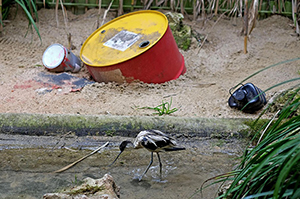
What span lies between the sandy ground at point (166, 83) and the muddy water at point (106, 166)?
1.92 ft

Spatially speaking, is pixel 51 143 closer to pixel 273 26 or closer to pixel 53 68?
pixel 53 68

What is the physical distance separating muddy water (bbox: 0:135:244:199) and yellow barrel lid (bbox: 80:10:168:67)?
1347 millimetres

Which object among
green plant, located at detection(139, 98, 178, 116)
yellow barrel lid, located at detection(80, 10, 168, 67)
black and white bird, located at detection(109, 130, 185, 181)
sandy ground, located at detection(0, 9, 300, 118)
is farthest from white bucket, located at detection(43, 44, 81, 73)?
black and white bird, located at detection(109, 130, 185, 181)

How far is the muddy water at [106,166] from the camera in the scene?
6.32ft

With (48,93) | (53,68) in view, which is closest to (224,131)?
(48,93)

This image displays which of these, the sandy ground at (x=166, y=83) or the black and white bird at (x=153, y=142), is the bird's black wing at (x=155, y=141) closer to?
the black and white bird at (x=153, y=142)

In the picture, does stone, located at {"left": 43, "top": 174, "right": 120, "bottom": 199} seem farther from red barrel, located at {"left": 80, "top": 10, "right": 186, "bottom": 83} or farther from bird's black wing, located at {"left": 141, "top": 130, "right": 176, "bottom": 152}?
red barrel, located at {"left": 80, "top": 10, "right": 186, "bottom": 83}

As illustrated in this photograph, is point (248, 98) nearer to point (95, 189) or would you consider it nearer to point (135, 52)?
point (135, 52)

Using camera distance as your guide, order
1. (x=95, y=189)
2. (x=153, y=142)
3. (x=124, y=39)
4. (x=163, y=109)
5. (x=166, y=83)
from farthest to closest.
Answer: (x=124, y=39) → (x=166, y=83) → (x=163, y=109) → (x=153, y=142) → (x=95, y=189)

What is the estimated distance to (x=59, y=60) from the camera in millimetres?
4039

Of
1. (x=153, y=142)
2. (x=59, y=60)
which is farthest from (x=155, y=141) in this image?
(x=59, y=60)

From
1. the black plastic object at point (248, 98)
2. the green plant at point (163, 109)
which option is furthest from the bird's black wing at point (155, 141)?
the black plastic object at point (248, 98)

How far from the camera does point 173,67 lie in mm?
3881

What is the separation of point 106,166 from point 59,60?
215 centimetres
